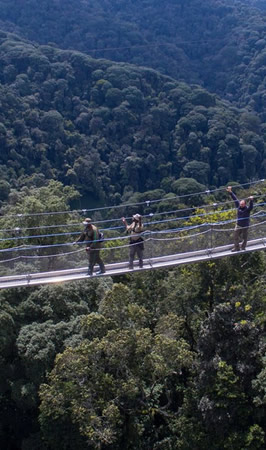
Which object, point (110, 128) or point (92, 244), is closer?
point (92, 244)

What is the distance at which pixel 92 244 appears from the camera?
37.4 feet

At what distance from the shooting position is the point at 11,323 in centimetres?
1479

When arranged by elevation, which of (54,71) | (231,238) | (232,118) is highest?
(231,238)

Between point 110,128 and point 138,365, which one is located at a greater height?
point 138,365

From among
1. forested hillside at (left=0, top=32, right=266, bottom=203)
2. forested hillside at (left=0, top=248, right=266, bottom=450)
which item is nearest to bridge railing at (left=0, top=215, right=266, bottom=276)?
forested hillside at (left=0, top=248, right=266, bottom=450)

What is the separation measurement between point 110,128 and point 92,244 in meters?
54.5

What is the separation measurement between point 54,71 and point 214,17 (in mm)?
51314

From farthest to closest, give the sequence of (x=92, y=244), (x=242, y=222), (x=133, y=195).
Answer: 1. (x=133, y=195)
2. (x=242, y=222)
3. (x=92, y=244)

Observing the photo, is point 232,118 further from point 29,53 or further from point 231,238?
point 231,238

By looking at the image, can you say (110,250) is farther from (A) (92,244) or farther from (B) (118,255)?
(A) (92,244)

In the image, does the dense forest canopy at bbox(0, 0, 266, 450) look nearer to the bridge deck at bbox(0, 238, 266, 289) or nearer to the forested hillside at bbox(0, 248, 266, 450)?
the forested hillside at bbox(0, 248, 266, 450)

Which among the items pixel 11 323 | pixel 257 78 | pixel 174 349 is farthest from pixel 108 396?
pixel 257 78

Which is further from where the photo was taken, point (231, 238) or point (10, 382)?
point (10, 382)

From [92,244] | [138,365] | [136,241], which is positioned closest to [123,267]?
[136,241]
